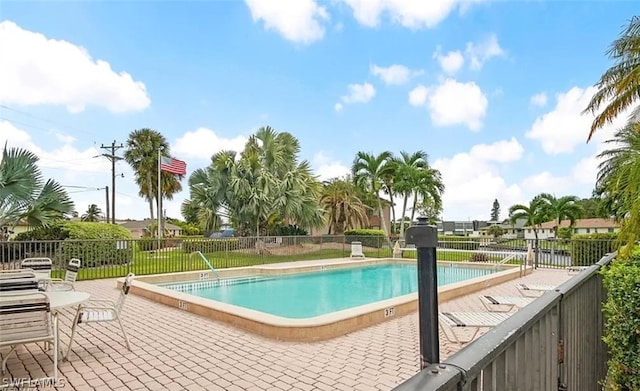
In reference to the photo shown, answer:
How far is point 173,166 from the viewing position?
20875 millimetres

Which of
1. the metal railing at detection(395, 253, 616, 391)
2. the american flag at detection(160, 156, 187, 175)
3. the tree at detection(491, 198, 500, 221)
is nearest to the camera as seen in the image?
the metal railing at detection(395, 253, 616, 391)

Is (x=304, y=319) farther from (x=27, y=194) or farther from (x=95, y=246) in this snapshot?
(x=95, y=246)

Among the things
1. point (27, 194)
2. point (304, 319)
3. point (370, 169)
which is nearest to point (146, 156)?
point (370, 169)

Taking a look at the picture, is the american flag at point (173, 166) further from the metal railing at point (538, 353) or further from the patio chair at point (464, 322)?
the metal railing at point (538, 353)

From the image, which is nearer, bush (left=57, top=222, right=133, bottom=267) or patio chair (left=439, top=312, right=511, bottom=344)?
patio chair (left=439, top=312, right=511, bottom=344)

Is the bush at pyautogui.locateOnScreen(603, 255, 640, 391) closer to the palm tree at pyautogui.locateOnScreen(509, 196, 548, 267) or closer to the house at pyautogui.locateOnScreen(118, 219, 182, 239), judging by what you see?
the palm tree at pyautogui.locateOnScreen(509, 196, 548, 267)

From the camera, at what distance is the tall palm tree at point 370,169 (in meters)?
24.9

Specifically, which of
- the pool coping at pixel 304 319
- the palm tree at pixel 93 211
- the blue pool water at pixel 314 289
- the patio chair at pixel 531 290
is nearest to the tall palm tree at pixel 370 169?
the blue pool water at pixel 314 289

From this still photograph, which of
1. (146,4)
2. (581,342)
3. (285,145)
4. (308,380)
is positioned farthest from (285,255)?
(581,342)

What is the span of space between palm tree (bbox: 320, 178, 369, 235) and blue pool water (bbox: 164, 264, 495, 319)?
10.8 metres

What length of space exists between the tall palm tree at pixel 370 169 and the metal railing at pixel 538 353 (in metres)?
21.5

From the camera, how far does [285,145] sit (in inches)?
798

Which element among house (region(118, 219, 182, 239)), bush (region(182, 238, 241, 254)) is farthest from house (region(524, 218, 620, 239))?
house (region(118, 219, 182, 239))

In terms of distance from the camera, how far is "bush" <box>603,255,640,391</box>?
2475 mm
